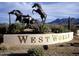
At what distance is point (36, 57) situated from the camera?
10156mm

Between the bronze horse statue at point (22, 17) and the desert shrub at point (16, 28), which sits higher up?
the bronze horse statue at point (22, 17)

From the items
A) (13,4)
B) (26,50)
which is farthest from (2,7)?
(26,50)

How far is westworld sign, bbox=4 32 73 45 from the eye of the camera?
404 inches

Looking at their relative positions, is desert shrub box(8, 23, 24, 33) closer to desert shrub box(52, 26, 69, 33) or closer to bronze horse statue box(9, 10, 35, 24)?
bronze horse statue box(9, 10, 35, 24)

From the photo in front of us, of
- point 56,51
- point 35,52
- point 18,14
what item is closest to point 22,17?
point 18,14

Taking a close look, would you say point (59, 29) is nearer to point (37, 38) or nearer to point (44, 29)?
point (44, 29)

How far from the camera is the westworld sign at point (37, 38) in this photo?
10.2 metres

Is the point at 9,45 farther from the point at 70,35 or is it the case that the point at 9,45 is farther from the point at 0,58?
the point at 70,35

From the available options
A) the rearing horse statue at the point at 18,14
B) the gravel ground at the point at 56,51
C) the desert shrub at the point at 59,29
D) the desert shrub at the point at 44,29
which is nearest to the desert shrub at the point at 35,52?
the gravel ground at the point at 56,51


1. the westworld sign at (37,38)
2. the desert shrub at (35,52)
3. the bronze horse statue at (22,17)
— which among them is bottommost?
the desert shrub at (35,52)

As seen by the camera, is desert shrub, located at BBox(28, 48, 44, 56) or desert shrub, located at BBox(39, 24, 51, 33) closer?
desert shrub, located at BBox(28, 48, 44, 56)

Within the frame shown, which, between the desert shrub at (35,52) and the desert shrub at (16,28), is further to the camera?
the desert shrub at (16,28)

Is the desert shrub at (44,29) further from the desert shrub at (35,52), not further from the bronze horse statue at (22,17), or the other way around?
the desert shrub at (35,52)

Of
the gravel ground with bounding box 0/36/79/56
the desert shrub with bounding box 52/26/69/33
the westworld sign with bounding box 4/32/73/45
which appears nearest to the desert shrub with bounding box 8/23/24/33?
the westworld sign with bounding box 4/32/73/45
